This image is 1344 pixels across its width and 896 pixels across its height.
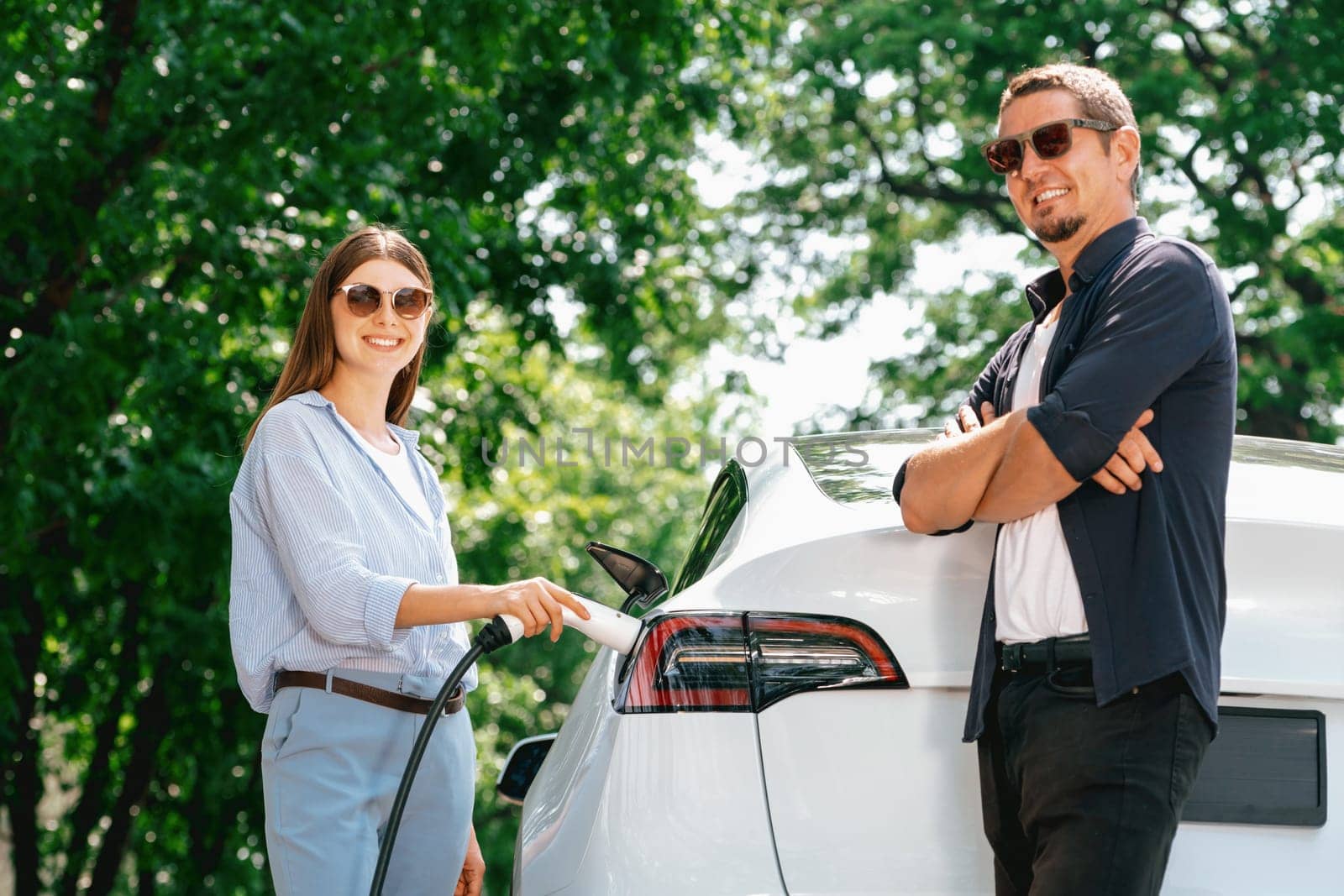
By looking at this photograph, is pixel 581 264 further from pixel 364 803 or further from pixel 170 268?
pixel 364 803

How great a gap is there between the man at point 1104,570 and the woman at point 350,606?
718 millimetres

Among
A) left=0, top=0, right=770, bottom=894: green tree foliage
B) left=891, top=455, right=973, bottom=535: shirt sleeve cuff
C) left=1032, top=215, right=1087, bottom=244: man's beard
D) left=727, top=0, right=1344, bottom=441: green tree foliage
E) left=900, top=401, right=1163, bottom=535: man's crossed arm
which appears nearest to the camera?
left=900, top=401, right=1163, bottom=535: man's crossed arm

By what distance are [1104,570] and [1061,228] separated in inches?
27.0

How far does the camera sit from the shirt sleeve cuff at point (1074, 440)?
2.19 m

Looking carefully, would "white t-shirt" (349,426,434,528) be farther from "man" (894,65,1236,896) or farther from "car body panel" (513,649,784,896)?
"man" (894,65,1236,896)

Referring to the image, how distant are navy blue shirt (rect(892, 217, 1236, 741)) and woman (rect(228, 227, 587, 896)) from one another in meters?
0.85

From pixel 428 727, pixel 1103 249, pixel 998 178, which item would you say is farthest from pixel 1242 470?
pixel 998 178

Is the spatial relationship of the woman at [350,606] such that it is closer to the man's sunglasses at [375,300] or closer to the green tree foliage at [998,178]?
the man's sunglasses at [375,300]

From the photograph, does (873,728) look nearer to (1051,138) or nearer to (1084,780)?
(1084,780)

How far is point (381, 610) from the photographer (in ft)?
8.28

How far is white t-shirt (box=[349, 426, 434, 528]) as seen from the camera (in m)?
2.87

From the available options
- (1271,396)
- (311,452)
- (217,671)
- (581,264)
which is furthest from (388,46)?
(1271,396)

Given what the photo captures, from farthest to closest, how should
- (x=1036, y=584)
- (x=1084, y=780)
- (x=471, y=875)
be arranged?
1. (x=471, y=875)
2. (x=1036, y=584)
3. (x=1084, y=780)

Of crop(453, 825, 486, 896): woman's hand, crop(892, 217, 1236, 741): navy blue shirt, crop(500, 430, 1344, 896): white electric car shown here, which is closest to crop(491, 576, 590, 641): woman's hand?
crop(500, 430, 1344, 896): white electric car
